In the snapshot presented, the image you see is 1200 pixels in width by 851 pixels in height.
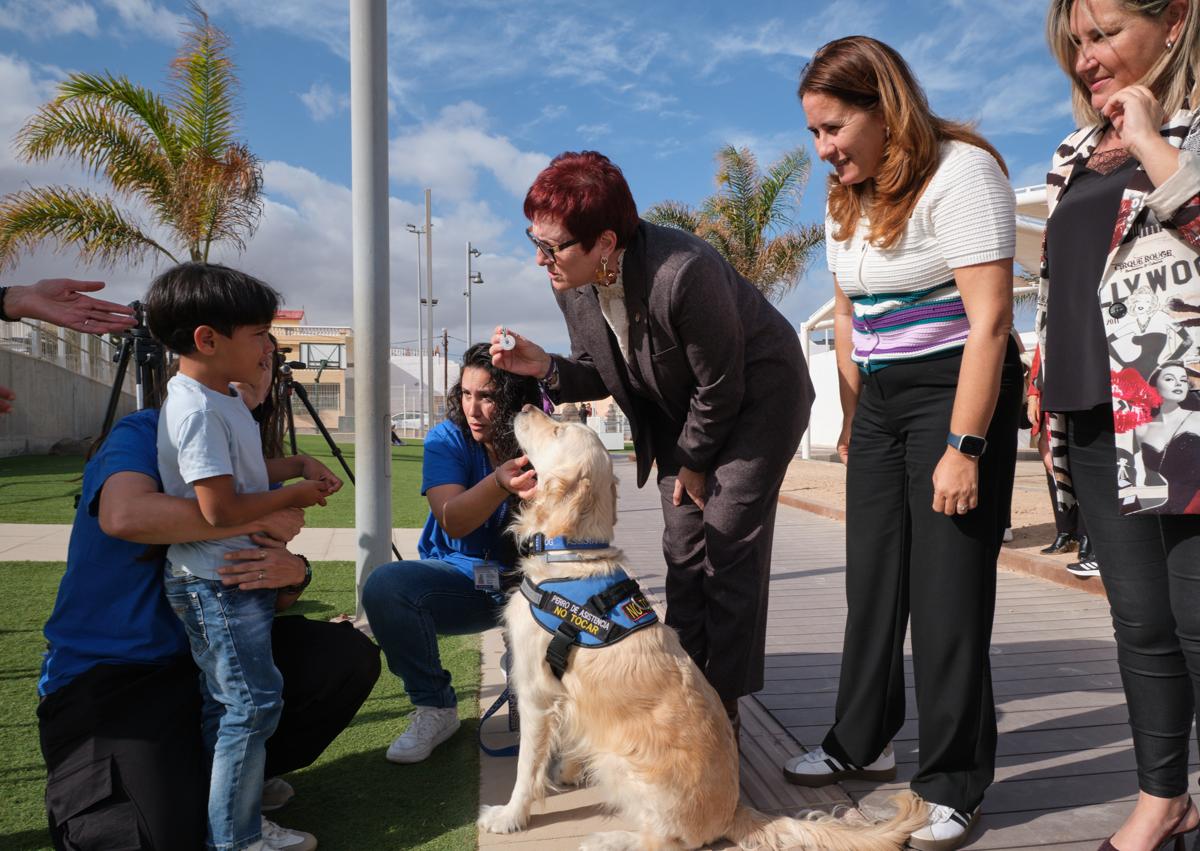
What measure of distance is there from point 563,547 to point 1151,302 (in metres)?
1.83

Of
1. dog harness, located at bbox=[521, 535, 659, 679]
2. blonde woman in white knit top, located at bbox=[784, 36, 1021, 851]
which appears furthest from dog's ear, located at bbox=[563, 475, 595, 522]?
blonde woman in white knit top, located at bbox=[784, 36, 1021, 851]

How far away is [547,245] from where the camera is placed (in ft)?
8.93

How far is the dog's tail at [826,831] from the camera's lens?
2330mm

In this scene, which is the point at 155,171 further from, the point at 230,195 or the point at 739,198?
the point at 739,198

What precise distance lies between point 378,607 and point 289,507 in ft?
3.00

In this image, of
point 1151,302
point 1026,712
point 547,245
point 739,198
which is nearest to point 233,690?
point 547,245

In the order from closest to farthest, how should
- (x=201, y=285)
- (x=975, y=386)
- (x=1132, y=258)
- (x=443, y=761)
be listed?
(x=1132, y=258) → (x=975, y=386) → (x=201, y=285) → (x=443, y=761)

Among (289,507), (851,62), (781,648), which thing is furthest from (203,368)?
(781,648)

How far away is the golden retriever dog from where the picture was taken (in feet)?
7.93

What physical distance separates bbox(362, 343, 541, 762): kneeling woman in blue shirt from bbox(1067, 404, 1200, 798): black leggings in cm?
194

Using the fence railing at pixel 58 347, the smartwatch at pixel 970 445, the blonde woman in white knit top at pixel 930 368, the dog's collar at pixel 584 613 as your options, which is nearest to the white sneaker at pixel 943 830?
the blonde woman in white knit top at pixel 930 368

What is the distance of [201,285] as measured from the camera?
2.44m

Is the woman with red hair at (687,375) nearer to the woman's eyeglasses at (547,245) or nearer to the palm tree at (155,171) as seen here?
the woman's eyeglasses at (547,245)

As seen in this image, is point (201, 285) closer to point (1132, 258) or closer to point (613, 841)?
point (613, 841)
